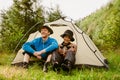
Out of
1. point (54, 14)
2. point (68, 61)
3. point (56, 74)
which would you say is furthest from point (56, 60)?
point (54, 14)

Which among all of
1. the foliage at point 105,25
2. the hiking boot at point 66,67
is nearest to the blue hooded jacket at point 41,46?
the hiking boot at point 66,67

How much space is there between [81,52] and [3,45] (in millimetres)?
5239

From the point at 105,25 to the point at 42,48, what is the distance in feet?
27.5

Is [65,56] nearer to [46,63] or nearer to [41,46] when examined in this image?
[46,63]

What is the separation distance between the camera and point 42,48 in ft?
33.8

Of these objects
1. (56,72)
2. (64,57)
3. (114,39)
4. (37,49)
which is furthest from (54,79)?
(114,39)

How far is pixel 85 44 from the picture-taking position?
11258 millimetres

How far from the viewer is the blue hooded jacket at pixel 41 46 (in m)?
9.88

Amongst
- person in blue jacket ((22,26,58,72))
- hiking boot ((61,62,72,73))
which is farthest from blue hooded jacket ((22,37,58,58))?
hiking boot ((61,62,72,73))

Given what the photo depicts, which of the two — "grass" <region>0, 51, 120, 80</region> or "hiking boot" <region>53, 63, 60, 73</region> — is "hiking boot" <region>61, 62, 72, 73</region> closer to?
"grass" <region>0, 51, 120, 80</region>

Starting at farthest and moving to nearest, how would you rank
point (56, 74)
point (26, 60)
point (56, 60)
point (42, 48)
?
point (42, 48)
point (26, 60)
point (56, 60)
point (56, 74)

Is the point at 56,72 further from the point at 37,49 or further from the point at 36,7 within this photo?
the point at 36,7

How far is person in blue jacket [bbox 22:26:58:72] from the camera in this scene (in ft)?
32.3

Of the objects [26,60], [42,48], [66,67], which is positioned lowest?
[66,67]
